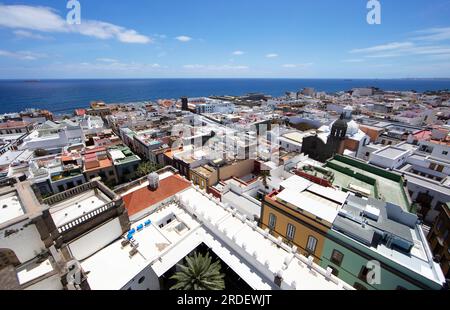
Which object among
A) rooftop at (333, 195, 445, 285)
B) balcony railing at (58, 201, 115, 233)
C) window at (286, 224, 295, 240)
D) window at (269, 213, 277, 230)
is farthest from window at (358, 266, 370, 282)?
balcony railing at (58, 201, 115, 233)

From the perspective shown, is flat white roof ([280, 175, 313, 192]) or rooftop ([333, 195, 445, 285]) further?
flat white roof ([280, 175, 313, 192])

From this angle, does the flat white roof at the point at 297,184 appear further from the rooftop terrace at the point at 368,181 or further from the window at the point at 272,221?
the rooftop terrace at the point at 368,181

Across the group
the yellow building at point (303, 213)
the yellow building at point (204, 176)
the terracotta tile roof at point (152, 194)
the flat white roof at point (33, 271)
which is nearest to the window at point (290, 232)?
the yellow building at point (303, 213)

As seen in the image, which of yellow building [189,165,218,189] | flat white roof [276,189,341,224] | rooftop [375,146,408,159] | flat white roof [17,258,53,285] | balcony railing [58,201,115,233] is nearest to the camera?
flat white roof [17,258,53,285]

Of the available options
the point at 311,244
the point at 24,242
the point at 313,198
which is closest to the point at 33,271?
the point at 24,242

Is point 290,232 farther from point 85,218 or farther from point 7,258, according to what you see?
point 7,258

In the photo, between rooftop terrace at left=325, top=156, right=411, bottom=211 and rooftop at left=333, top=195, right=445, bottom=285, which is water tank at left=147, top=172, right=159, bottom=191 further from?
rooftop terrace at left=325, top=156, right=411, bottom=211
